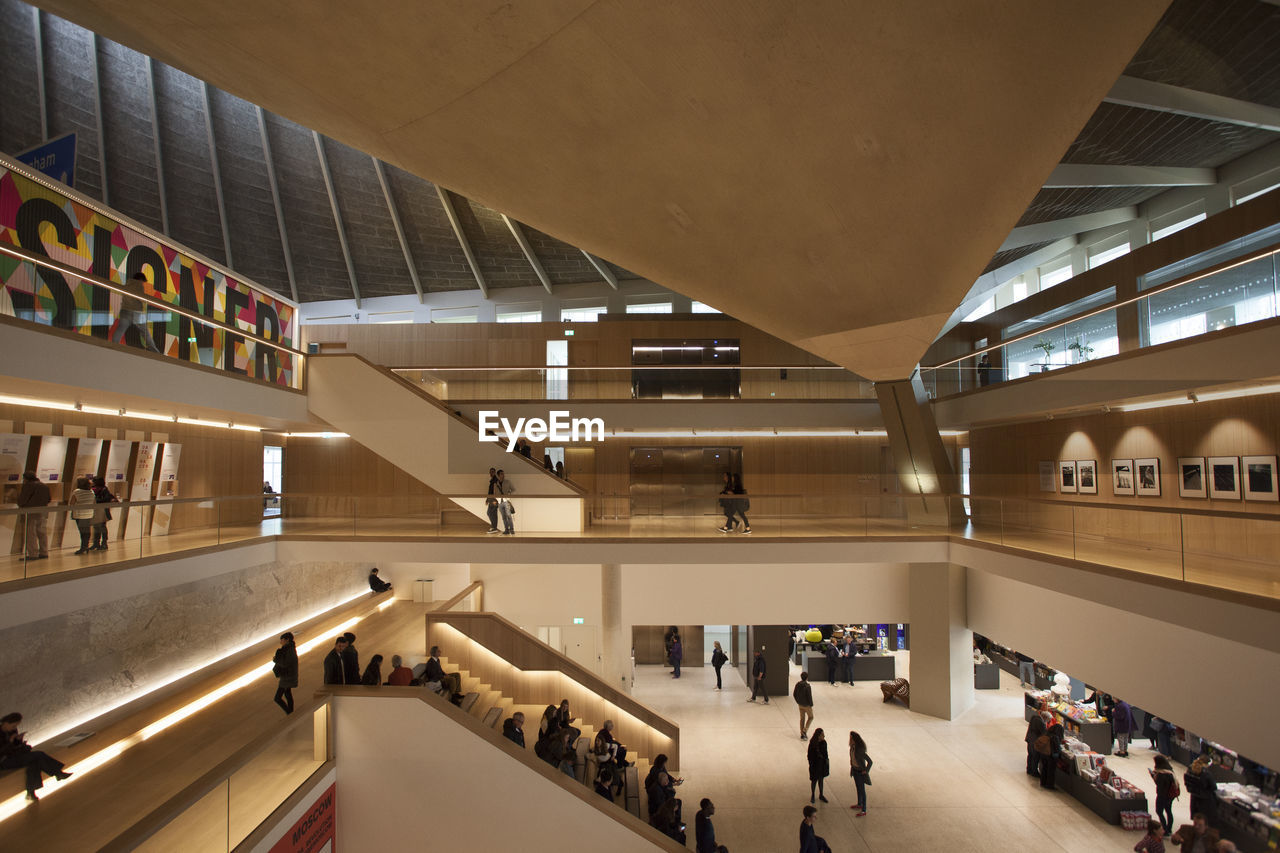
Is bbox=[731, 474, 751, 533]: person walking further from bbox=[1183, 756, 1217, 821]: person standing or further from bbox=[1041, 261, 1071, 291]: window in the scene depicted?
bbox=[1041, 261, 1071, 291]: window

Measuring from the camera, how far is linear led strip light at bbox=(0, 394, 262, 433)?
30.9ft

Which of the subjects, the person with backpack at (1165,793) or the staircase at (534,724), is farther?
the staircase at (534,724)

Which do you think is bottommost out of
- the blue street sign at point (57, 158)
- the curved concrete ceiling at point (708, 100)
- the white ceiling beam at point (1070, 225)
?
the curved concrete ceiling at point (708, 100)

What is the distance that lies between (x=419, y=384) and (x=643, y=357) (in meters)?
6.93

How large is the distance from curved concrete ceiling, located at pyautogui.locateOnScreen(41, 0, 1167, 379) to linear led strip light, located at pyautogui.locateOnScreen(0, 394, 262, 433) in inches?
278

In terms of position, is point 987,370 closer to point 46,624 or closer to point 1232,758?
point 1232,758

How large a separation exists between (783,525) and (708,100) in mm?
9841

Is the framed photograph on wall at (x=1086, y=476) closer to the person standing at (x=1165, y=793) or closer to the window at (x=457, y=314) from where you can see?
the person standing at (x=1165, y=793)

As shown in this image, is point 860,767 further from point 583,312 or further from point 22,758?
point 583,312

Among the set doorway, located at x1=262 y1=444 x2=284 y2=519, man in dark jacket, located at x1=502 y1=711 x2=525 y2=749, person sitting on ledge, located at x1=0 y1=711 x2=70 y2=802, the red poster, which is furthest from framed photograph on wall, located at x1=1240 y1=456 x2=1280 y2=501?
doorway, located at x1=262 y1=444 x2=284 y2=519

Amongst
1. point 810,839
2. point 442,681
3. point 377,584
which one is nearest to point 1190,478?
point 810,839

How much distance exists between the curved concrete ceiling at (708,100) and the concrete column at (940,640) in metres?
10.5

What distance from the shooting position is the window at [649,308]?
75.0 ft

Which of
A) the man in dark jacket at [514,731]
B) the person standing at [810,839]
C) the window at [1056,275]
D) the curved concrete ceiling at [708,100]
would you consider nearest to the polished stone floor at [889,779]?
the person standing at [810,839]
